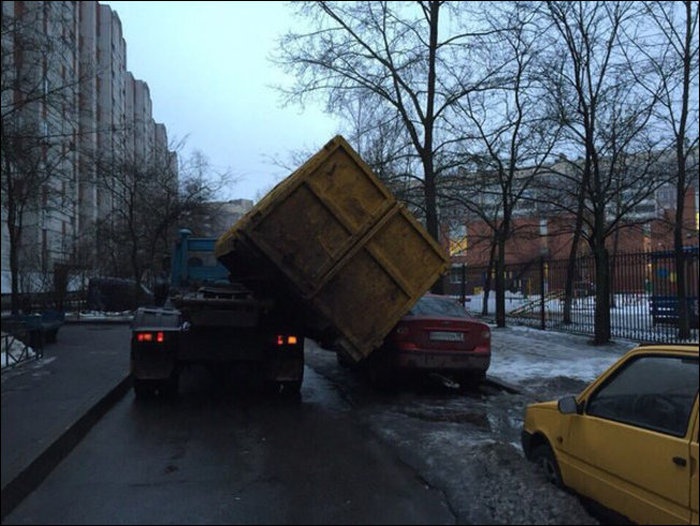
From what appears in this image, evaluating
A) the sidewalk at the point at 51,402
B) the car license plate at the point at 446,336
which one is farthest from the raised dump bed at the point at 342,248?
the sidewalk at the point at 51,402

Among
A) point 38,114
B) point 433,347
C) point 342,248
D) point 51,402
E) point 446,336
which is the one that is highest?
point 38,114

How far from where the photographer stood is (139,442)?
7078 millimetres

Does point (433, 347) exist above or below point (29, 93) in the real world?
below

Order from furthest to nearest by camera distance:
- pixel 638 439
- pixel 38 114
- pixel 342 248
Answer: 1. pixel 38 114
2. pixel 342 248
3. pixel 638 439

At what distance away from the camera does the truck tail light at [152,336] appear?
30.3ft

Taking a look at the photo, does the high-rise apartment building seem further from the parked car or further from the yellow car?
the parked car

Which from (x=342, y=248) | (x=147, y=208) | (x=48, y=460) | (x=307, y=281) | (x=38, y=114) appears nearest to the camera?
(x=48, y=460)

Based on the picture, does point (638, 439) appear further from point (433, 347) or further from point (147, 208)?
point (147, 208)

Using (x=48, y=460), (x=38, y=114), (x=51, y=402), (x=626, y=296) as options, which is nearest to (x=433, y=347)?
(x=51, y=402)

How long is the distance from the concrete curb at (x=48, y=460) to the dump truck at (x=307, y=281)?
134cm

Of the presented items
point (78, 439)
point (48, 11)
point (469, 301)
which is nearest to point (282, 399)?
point (78, 439)

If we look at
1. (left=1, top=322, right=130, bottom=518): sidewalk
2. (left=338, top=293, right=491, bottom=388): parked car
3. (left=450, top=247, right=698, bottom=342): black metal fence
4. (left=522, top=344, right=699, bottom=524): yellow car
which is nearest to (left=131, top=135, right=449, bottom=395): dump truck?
(left=1, top=322, right=130, bottom=518): sidewalk

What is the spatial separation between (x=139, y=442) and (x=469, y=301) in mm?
23252

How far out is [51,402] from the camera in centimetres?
805
